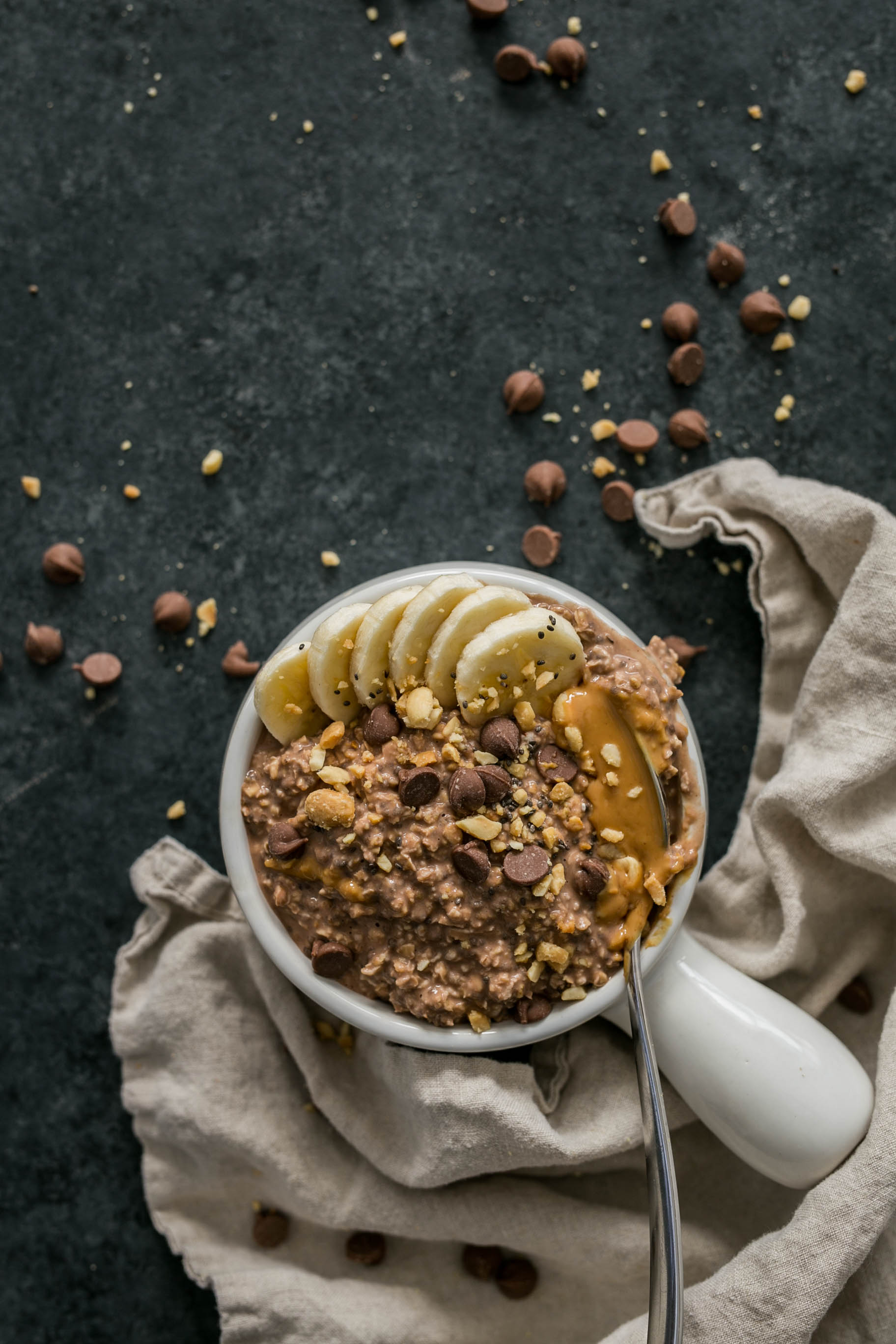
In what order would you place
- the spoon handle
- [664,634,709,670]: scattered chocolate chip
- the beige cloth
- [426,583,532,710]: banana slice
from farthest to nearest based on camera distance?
[664,634,709,670]: scattered chocolate chip → the beige cloth → [426,583,532,710]: banana slice → the spoon handle

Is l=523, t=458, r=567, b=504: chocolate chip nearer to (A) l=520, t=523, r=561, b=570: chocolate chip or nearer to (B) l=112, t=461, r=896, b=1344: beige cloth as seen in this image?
(A) l=520, t=523, r=561, b=570: chocolate chip

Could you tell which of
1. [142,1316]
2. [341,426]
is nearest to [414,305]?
[341,426]

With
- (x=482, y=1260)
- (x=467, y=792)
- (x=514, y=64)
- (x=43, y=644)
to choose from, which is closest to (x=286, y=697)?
(x=467, y=792)

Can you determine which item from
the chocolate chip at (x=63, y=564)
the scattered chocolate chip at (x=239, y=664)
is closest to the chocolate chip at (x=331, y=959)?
the scattered chocolate chip at (x=239, y=664)

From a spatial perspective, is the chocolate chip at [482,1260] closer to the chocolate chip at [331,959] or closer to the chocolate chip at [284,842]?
the chocolate chip at [331,959]

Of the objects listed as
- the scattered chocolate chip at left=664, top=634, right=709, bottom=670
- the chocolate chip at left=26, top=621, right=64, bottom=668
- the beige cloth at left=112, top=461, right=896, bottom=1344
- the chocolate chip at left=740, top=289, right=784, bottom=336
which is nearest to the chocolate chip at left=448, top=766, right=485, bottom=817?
the beige cloth at left=112, top=461, right=896, bottom=1344

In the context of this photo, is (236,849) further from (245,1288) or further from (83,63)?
(83,63)

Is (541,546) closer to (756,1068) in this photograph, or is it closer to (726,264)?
(726,264)
